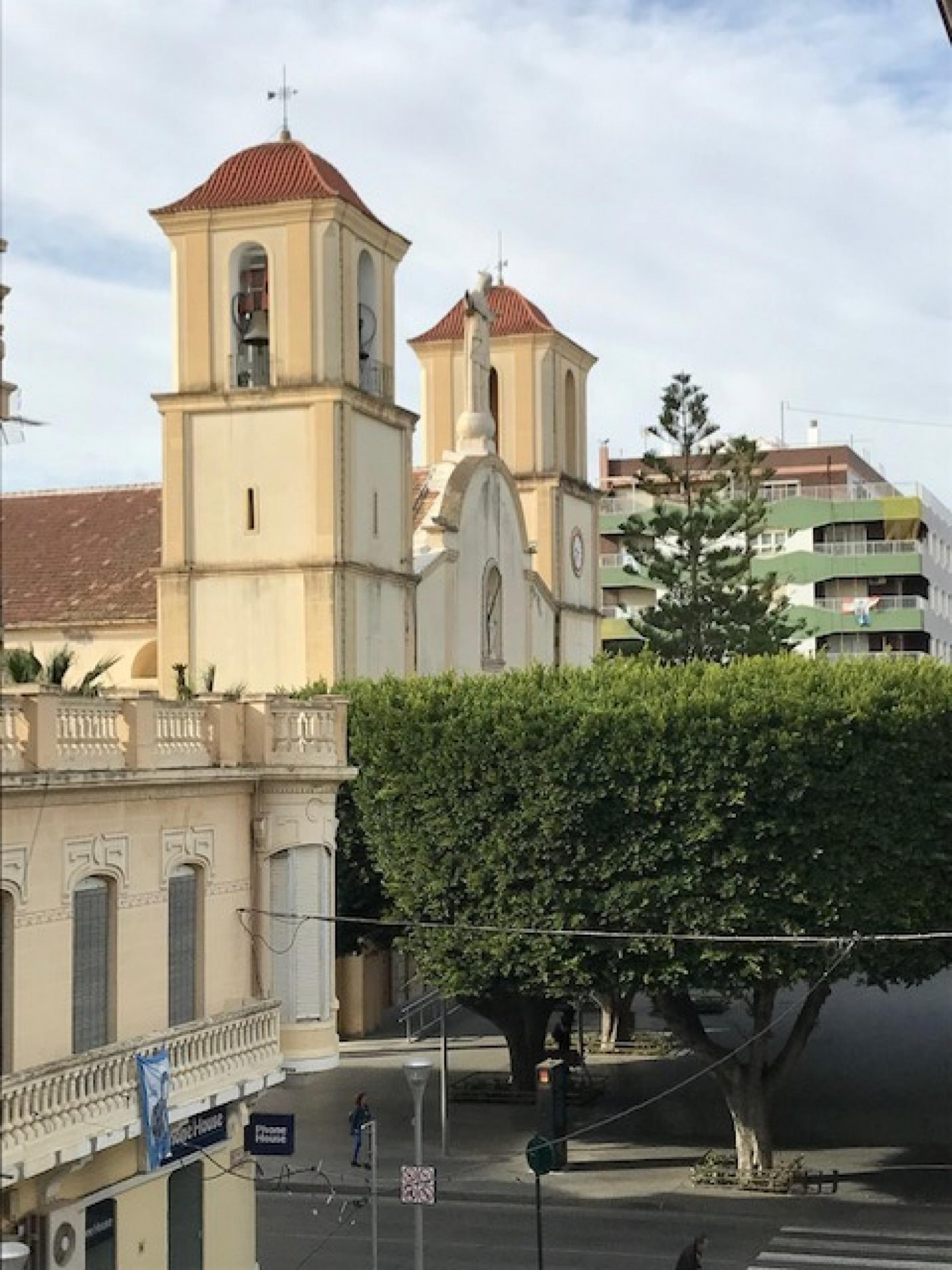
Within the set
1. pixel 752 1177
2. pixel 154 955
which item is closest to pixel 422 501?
pixel 752 1177

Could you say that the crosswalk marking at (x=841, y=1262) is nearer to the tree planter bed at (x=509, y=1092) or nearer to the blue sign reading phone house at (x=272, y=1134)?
the blue sign reading phone house at (x=272, y=1134)

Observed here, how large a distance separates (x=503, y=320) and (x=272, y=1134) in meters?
36.9

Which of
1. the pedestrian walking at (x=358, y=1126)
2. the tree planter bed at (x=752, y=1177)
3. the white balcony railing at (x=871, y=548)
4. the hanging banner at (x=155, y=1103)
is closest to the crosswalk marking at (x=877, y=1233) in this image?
the tree planter bed at (x=752, y=1177)

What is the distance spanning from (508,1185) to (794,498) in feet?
172

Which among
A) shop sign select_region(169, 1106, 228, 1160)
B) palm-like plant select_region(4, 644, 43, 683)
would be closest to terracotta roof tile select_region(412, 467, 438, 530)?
palm-like plant select_region(4, 644, 43, 683)

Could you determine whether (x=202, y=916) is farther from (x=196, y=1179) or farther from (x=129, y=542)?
(x=129, y=542)

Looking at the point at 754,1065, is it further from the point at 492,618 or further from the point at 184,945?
the point at 492,618

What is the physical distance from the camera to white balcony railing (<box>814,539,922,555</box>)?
3012 inches

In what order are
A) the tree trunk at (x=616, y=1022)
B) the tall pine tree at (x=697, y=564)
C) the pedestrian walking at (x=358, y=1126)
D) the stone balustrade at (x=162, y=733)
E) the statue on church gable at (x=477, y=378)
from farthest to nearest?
1. the tall pine tree at (x=697, y=564)
2. the statue on church gable at (x=477, y=378)
3. the tree trunk at (x=616, y=1022)
4. the pedestrian walking at (x=358, y=1126)
5. the stone balustrade at (x=162, y=733)

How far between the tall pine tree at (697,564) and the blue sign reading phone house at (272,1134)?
30.0 meters

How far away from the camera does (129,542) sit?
4666cm

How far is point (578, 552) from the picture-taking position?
185ft

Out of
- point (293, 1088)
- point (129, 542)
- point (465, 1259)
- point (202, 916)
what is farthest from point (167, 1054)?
point (129, 542)

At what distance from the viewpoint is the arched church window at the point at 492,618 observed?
158ft
